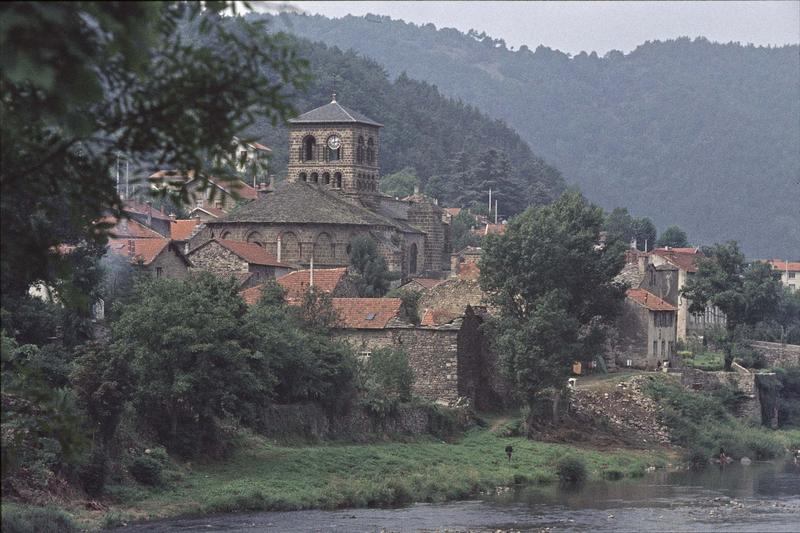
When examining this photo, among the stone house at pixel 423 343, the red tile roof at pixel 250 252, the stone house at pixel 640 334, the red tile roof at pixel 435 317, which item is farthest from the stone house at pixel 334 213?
the stone house at pixel 423 343

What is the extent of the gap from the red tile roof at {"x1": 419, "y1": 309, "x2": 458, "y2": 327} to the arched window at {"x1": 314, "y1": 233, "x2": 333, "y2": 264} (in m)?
28.8

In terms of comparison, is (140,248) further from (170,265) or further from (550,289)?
(550,289)

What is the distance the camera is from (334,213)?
10094 centimetres

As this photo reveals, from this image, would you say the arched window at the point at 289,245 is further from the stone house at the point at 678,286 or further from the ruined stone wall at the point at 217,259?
the stone house at the point at 678,286

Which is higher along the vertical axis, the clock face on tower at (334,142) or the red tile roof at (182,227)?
the clock face on tower at (334,142)

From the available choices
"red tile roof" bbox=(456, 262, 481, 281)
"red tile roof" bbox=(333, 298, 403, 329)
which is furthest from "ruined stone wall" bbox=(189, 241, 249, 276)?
"red tile roof" bbox=(333, 298, 403, 329)

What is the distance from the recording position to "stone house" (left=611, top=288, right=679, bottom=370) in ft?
266

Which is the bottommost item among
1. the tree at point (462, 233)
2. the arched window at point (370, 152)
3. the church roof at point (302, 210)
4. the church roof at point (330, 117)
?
the church roof at point (302, 210)

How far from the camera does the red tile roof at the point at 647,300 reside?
82062 millimetres

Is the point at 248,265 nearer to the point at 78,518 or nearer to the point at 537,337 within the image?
the point at 537,337

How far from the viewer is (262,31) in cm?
1420

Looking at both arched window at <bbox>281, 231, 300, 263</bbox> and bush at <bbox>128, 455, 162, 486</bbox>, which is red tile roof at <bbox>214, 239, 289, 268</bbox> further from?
bush at <bbox>128, 455, 162, 486</bbox>

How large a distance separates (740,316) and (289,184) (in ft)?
96.4

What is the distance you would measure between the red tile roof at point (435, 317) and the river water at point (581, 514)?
1202 centimetres
